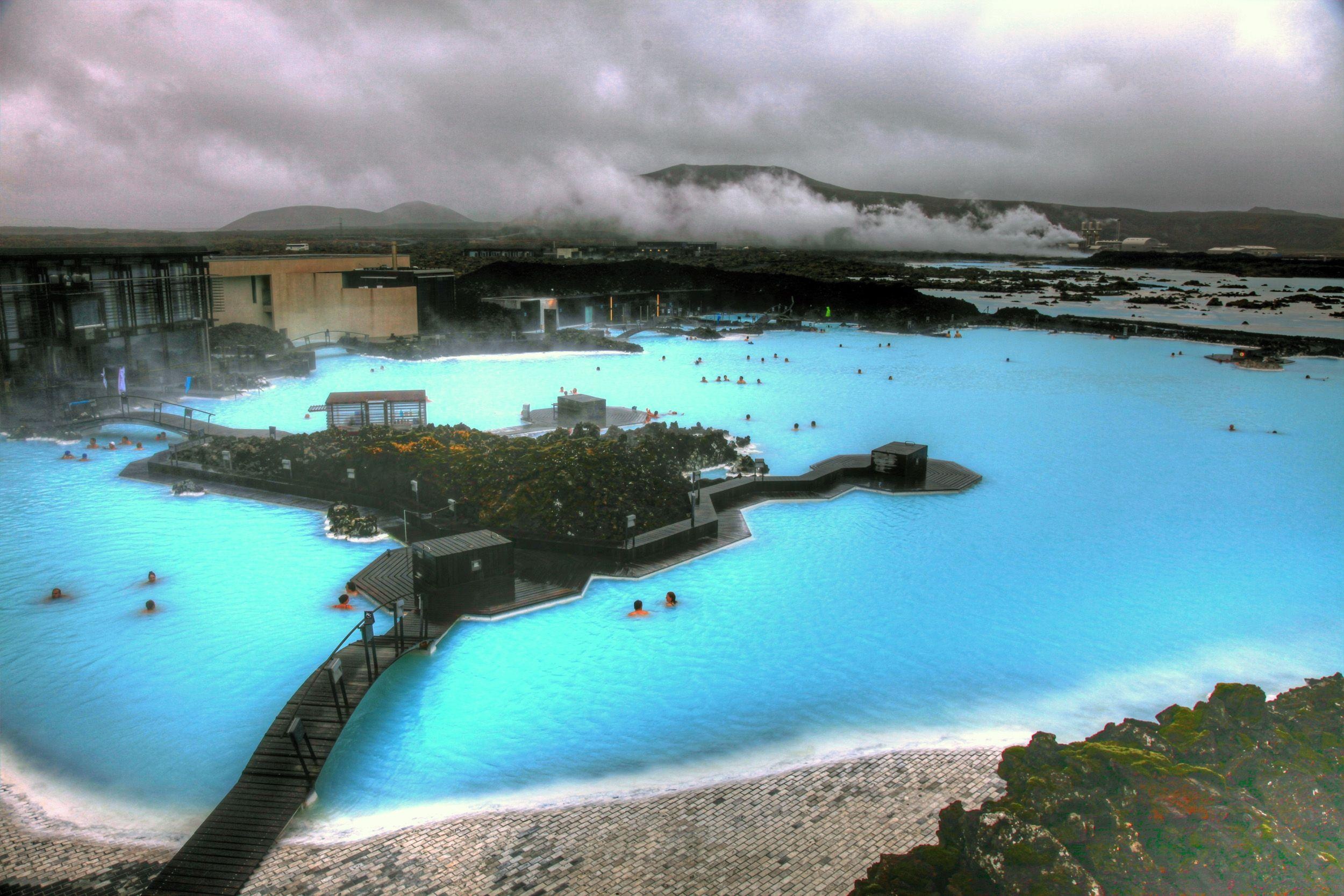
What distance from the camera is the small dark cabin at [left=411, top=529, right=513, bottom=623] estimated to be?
12.2 metres

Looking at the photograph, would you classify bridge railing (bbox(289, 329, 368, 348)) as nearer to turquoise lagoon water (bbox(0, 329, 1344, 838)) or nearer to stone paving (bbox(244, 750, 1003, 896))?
turquoise lagoon water (bbox(0, 329, 1344, 838))

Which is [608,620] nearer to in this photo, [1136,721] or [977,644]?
[977,644]

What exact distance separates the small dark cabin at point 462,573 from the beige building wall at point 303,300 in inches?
1230

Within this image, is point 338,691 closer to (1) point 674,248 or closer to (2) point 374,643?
(2) point 374,643

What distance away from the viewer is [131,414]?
82.3ft

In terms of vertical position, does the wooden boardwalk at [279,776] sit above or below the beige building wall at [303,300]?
below

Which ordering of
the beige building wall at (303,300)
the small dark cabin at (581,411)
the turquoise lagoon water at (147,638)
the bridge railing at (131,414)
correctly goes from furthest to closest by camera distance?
1. the beige building wall at (303,300)
2. the small dark cabin at (581,411)
3. the bridge railing at (131,414)
4. the turquoise lagoon water at (147,638)

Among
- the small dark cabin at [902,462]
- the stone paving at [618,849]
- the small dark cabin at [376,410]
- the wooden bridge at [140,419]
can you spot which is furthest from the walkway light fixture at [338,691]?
the wooden bridge at [140,419]

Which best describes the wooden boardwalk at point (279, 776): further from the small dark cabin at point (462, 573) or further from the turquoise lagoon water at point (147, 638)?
the turquoise lagoon water at point (147, 638)

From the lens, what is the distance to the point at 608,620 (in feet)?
42.0

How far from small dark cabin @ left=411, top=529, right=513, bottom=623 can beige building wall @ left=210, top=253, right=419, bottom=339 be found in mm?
31238

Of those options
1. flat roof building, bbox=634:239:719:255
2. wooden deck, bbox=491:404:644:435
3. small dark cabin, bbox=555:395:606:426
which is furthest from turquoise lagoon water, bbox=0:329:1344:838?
flat roof building, bbox=634:239:719:255

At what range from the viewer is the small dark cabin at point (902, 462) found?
2023 centimetres

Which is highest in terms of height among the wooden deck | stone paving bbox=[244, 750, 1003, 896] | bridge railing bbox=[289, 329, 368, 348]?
bridge railing bbox=[289, 329, 368, 348]
